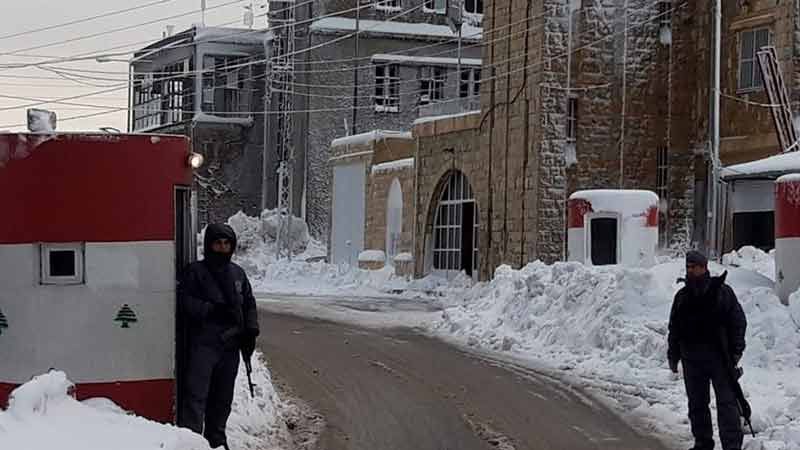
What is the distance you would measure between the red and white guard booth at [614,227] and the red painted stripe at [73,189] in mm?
17556

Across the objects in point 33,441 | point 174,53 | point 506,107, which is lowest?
point 33,441

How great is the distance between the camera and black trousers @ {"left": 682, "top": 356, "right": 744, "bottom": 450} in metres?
9.61

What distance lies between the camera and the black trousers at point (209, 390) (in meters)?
8.66

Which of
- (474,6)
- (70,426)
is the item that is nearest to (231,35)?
(474,6)

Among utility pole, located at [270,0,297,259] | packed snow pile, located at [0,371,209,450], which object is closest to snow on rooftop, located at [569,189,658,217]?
packed snow pile, located at [0,371,209,450]

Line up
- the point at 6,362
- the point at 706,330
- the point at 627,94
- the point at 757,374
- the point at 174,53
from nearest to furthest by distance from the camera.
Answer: the point at 6,362 < the point at 706,330 < the point at 757,374 < the point at 627,94 < the point at 174,53

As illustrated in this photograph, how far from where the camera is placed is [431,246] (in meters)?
37.4

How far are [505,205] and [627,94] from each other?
14.4 ft

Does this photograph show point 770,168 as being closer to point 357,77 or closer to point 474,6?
point 357,77

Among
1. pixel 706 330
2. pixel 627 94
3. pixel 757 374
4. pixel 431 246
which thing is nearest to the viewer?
pixel 706 330

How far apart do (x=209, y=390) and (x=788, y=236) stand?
382 inches

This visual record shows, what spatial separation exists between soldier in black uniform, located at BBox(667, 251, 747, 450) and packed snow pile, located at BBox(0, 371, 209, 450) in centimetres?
432

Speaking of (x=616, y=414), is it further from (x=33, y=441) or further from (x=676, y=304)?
(x=33, y=441)

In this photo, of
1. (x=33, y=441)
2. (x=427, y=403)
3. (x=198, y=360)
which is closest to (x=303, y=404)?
(x=427, y=403)
